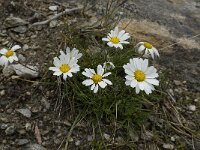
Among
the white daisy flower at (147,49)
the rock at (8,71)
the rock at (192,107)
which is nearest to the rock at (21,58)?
the rock at (8,71)

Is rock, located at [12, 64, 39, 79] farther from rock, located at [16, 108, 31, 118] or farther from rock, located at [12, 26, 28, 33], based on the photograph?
rock, located at [12, 26, 28, 33]

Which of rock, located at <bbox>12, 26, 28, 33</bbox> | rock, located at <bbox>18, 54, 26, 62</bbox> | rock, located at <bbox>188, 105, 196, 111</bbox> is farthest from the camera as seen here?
rock, located at <bbox>12, 26, 28, 33</bbox>

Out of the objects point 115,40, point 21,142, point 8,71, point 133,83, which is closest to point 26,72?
point 8,71

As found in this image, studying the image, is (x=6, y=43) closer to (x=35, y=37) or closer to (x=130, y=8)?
(x=35, y=37)

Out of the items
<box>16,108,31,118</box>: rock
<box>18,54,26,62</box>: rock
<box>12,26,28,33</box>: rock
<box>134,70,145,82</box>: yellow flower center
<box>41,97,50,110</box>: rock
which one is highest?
<box>12,26,28,33</box>: rock

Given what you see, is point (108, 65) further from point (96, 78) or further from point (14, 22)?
point (14, 22)

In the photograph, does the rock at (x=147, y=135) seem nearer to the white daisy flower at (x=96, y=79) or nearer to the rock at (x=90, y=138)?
the rock at (x=90, y=138)

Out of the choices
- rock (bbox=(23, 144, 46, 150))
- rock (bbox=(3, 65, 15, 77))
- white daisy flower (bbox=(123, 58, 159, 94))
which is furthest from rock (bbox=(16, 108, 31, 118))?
white daisy flower (bbox=(123, 58, 159, 94))
